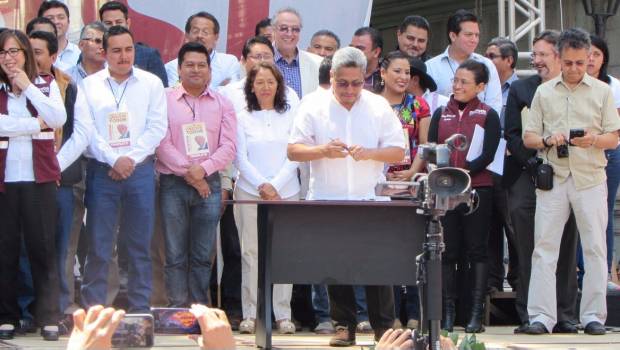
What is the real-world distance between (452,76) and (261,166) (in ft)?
6.64

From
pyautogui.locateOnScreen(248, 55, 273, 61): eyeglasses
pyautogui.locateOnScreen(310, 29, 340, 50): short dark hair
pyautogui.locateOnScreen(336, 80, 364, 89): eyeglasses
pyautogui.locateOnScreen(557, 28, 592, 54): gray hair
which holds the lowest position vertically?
pyautogui.locateOnScreen(336, 80, 364, 89): eyeglasses

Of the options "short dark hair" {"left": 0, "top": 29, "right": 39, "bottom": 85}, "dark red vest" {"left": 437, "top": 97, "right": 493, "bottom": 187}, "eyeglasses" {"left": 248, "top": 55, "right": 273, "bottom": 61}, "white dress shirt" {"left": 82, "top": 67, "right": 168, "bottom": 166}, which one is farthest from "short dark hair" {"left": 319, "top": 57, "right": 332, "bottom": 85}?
"short dark hair" {"left": 0, "top": 29, "right": 39, "bottom": 85}

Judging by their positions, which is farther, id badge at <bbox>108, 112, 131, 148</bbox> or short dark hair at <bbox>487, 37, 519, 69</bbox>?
short dark hair at <bbox>487, 37, 519, 69</bbox>

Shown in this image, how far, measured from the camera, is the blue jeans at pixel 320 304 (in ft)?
27.7

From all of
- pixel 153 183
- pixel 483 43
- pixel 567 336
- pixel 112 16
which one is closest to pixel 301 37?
Result: pixel 112 16

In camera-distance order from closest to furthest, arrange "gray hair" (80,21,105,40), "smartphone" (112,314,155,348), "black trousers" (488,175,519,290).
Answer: "smartphone" (112,314,155,348)
"gray hair" (80,21,105,40)
"black trousers" (488,175,519,290)

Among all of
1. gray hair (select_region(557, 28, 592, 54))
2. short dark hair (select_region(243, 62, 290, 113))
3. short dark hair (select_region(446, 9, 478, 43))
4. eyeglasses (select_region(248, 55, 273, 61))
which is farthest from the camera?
short dark hair (select_region(446, 9, 478, 43))

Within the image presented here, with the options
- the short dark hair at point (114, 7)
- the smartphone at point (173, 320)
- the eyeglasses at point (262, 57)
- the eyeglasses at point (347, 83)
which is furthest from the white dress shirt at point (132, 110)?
the smartphone at point (173, 320)

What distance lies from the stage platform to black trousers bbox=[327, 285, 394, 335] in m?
0.15

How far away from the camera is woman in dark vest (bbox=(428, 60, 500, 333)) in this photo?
8.72m

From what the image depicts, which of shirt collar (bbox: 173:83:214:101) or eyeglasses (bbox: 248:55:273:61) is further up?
eyeglasses (bbox: 248:55:273:61)

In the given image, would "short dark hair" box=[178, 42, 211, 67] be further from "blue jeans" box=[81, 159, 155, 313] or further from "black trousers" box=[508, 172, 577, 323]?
"black trousers" box=[508, 172, 577, 323]

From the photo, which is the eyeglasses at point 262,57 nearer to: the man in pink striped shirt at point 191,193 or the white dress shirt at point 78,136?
the man in pink striped shirt at point 191,193

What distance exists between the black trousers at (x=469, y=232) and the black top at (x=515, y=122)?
0.30 m
